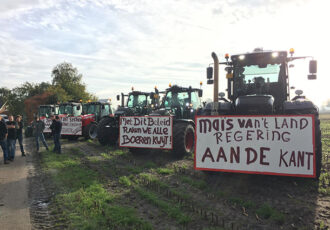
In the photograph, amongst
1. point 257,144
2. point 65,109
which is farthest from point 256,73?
point 65,109

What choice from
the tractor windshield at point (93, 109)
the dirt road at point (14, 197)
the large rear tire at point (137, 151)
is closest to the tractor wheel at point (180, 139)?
the large rear tire at point (137, 151)

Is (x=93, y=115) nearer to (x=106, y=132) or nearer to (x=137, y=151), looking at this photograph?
(x=106, y=132)

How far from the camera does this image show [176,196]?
462 cm

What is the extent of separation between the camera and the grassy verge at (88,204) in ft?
11.8

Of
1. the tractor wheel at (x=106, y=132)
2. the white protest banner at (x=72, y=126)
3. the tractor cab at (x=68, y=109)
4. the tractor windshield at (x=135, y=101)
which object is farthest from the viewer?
the tractor cab at (x=68, y=109)

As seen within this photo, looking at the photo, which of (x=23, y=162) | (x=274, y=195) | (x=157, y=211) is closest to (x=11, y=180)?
(x=23, y=162)

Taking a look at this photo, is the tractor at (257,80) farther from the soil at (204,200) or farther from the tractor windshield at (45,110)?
the tractor windshield at (45,110)

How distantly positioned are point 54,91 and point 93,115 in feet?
84.9

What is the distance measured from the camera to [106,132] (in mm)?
10805

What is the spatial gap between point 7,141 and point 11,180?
296cm

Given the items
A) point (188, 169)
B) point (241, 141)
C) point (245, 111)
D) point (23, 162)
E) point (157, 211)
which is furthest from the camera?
point (23, 162)

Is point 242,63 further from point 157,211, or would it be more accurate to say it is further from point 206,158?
point 157,211

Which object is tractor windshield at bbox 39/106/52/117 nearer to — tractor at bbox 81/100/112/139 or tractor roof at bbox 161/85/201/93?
tractor at bbox 81/100/112/139

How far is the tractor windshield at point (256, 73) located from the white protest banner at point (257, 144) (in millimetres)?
2346
